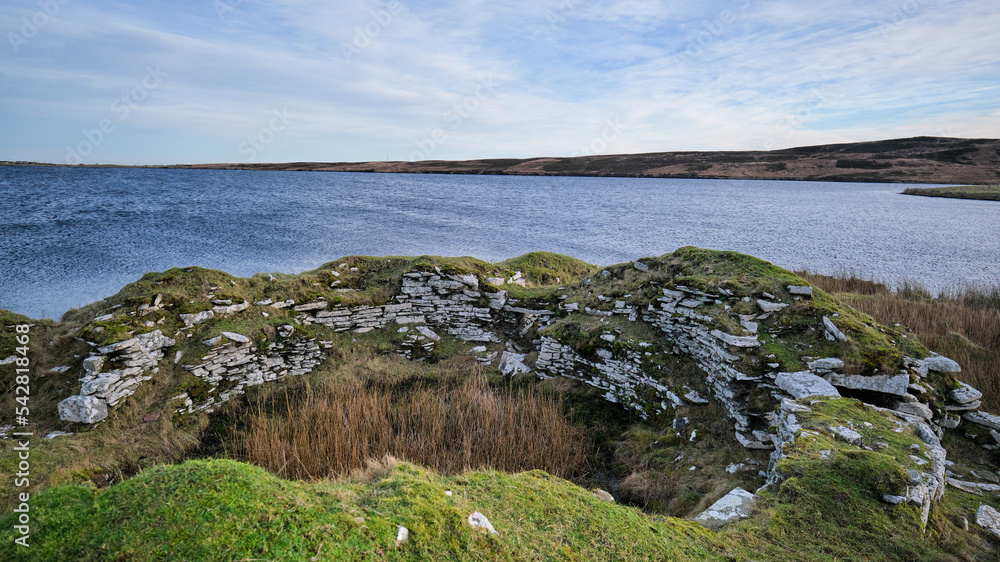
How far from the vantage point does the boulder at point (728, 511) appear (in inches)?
238

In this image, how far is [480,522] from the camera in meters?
4.62

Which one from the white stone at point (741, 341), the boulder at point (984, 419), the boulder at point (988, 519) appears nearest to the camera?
the boulder at point (988, 519)

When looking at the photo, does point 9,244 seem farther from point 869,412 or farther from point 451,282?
point 869,412

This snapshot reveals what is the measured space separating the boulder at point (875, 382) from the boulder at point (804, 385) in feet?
1.07

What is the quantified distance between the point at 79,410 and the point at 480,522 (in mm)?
10804

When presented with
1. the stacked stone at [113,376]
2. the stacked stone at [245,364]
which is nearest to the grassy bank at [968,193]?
the stacked stone at [245,364]

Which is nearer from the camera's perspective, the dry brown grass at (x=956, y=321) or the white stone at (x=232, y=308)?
the dry brown grass at (x=956, y=321)

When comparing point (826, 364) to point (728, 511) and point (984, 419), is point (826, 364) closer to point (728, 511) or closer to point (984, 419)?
point (984, 419)

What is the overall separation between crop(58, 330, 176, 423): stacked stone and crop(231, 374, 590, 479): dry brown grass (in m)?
3.01

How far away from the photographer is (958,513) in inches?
244

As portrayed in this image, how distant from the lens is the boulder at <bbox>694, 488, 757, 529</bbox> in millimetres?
6055

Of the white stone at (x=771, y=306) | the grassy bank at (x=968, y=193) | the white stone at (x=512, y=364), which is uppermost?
the grassy bank at (x=968, y=193)

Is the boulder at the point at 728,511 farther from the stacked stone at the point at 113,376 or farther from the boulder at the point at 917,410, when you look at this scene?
the stacked stone at the point at 113,376

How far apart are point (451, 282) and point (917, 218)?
174ft
